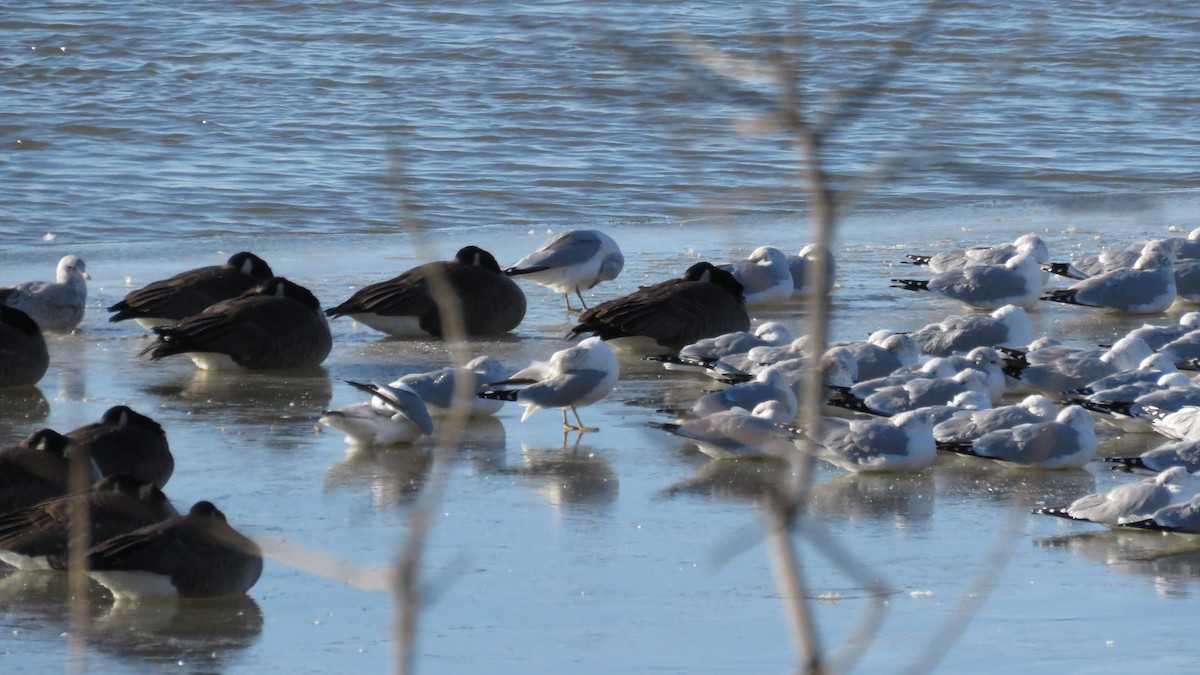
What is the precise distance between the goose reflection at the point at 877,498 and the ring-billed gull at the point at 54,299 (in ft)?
15.2

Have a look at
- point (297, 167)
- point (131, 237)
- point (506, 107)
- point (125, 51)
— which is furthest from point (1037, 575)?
point (125, 51)

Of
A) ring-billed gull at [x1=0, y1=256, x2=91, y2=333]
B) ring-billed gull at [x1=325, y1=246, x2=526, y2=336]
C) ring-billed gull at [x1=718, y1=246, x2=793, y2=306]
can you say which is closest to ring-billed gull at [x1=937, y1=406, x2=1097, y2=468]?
ring-billed gull at [x1=325, y1=246, x2=526, y2=336]

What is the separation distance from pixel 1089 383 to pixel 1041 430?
132 centimetres

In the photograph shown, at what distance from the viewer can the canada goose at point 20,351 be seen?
7.79 meters

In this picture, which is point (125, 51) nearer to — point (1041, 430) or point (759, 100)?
point (1041, 430)

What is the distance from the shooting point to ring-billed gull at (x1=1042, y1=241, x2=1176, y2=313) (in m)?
9.81

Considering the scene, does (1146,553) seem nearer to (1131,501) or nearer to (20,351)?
(1131,501)

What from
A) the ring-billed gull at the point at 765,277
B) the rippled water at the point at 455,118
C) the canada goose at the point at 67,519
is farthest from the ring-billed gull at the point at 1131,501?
the rippled water at the point at 455,118

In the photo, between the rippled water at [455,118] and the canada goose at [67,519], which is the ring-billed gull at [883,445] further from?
the rippled water at [455,118]

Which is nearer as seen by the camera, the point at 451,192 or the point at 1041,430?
the point at 1041,430

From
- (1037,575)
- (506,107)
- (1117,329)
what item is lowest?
(506,107)

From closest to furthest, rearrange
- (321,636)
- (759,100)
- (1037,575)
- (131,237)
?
(759,100) → (321,636) → (1037,575) → (131,237)

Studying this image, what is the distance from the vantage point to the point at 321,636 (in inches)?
183

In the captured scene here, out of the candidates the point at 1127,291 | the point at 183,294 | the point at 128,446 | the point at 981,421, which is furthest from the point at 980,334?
the point at 128,446
